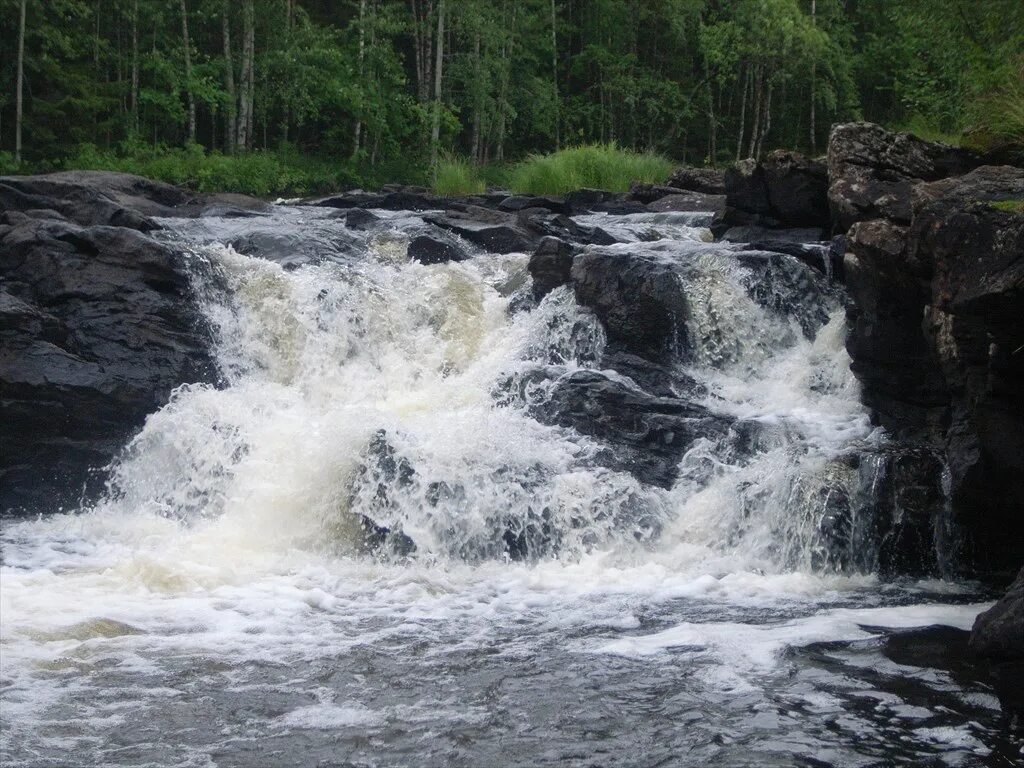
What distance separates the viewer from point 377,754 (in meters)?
4.96

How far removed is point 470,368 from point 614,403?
6.76 ft

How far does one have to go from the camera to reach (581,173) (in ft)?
71.1

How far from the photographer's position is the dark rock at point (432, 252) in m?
13.4

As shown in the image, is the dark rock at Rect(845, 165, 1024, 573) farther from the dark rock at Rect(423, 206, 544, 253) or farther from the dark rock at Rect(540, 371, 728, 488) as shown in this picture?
the dark rock at Rect(423, 206, 544, 253)

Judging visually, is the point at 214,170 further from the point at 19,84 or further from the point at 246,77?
the point at 19,84

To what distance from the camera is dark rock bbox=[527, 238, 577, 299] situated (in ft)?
39.1

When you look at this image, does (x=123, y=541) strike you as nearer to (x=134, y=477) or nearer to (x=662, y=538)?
(x=134, y=477)

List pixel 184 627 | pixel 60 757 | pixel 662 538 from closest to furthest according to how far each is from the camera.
A: pixel 60 757 → pixel 184 627 → pixel 662 538

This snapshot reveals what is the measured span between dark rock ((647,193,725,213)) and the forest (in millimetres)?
5067

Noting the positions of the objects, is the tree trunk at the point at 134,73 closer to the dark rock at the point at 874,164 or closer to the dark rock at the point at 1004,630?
the dark rock at the point at 874,164

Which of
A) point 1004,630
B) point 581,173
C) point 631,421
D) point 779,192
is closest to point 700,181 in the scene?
point 581,173

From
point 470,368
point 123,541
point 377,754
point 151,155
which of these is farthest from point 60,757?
point 151,155

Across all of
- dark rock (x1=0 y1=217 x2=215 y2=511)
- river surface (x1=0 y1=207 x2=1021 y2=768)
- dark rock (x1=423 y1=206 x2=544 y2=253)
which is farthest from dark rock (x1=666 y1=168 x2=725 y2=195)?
dark rock (x1=0 y1=217 x2=215 y2=511)

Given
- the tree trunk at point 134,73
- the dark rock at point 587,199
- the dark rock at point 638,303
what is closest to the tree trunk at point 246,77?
the tree trunk at point 134,73
